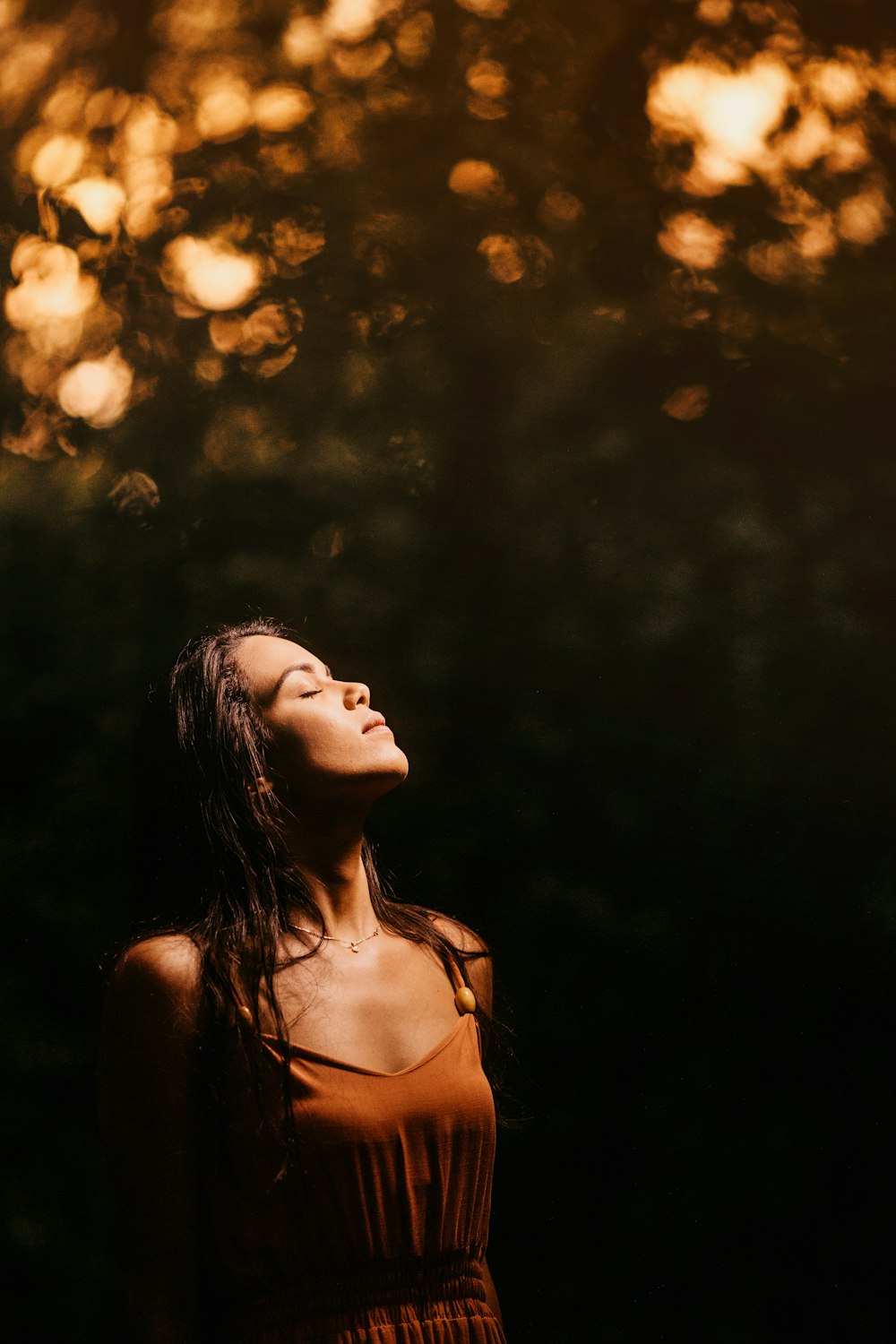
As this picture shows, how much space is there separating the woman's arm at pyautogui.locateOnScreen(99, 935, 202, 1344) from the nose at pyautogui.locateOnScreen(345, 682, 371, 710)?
267 mm

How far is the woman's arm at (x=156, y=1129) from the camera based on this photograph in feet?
2.76

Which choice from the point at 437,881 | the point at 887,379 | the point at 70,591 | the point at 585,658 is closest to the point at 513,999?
the point at 437,881

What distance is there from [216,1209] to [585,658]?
2.29 ft

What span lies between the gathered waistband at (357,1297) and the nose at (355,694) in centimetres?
47

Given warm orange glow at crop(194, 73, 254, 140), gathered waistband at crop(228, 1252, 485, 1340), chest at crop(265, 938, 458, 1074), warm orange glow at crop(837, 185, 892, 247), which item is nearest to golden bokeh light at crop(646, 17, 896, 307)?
warm orange glow at crop(837, 185, 892, 247)

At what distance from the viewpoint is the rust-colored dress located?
2.79 ft

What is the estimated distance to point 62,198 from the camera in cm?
133

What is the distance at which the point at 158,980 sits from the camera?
0.87 m

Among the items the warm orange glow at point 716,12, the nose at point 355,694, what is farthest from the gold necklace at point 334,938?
the warm orange glow at point 716,12

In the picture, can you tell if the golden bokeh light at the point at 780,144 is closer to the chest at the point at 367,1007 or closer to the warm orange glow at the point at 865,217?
the warm orange glow at the point at 865,217

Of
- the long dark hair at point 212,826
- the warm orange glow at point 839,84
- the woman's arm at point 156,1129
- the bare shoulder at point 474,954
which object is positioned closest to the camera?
the woman's arm at point 156,1129

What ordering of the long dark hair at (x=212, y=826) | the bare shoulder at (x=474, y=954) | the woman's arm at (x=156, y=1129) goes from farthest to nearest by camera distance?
the bare shoulder at (x=474, y=954) < the long dark hair at (x=212, y=826) < the woman's arm at (x=156, y=1129)

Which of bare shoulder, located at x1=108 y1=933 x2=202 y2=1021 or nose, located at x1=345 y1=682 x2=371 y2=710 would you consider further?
nose, located at x1=345 y1=682 x2=371 y2=710

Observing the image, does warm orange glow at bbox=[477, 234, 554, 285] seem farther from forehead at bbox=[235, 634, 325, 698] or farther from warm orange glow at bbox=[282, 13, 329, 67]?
forehead at bbox=[235, 634, 325, 698]
